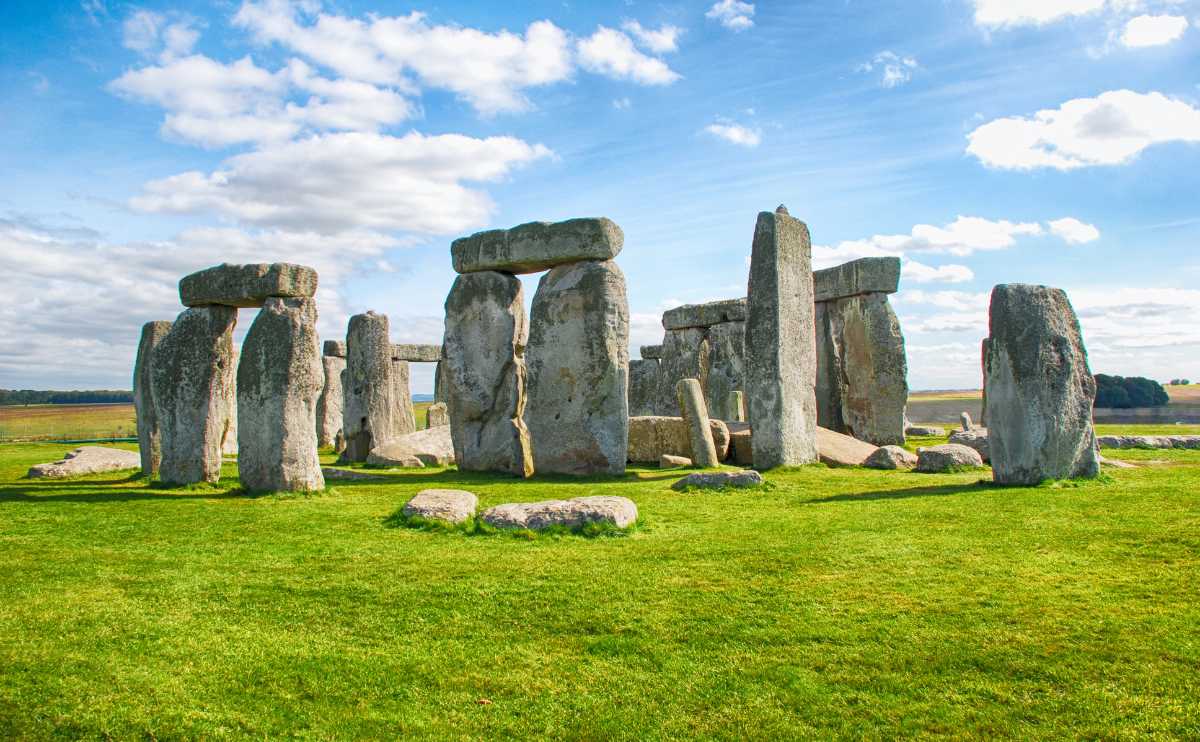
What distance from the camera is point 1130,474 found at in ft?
30.2

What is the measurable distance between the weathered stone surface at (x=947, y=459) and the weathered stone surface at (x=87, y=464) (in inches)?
434

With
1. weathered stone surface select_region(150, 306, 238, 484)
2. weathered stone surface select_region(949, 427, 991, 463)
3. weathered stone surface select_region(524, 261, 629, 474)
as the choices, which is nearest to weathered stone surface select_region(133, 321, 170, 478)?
weathered stone surface select_region(150, 306, 238, 484)

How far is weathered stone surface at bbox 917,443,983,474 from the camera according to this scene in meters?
10.7

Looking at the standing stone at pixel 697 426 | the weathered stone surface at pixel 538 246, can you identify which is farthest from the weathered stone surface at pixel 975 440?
the weathered stone surface at pixel 538 246

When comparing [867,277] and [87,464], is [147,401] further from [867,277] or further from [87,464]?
[867,277]

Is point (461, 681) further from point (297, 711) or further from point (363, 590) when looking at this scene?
point (363, 590)

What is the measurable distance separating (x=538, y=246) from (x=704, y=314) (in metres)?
9.44

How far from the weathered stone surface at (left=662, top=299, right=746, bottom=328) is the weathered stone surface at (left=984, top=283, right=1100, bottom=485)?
1122 centimetres

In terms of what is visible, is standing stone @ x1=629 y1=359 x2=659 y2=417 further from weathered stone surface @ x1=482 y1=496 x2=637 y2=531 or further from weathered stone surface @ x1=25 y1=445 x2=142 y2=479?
weathered stone surface @ x1=482 y1=496 x2=637 y2=531

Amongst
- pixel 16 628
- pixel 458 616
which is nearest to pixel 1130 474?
pixel 458 616

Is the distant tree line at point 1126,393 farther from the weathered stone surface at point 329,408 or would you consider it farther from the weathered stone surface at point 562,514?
the weathered stone surface at point 562,514

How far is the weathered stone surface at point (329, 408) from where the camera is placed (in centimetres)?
2020

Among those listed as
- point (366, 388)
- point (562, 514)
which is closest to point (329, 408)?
point (366, 388)

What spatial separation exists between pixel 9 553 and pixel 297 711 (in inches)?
159
